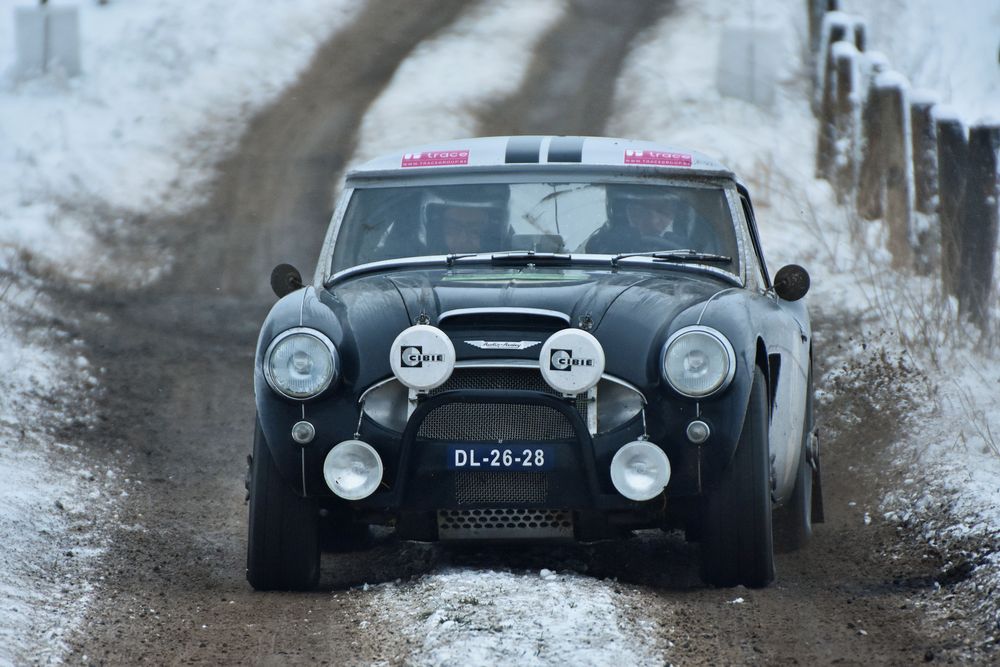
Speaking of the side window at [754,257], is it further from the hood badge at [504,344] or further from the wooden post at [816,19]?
the wooden post at [816,19]

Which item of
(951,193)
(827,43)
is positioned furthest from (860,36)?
(951,193)

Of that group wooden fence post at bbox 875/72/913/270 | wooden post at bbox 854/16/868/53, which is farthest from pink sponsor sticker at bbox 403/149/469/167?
wooden post at bbox 854/16/868/53

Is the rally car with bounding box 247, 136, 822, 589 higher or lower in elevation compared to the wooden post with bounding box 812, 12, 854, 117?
higher

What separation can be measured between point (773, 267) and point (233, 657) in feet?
28.3

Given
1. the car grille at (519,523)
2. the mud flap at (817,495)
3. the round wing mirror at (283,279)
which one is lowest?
the mud flap at (817,495)

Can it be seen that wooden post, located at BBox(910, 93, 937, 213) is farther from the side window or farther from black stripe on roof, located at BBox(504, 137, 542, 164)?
black stripe on roof, located at BBox(504, 137, 542, 164)

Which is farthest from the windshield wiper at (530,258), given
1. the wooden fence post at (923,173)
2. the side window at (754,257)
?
the wooden fence post at (923,173)

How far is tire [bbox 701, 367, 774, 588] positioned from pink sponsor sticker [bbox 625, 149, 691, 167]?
163 centimetres

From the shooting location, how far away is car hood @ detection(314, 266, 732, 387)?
18.0 ft

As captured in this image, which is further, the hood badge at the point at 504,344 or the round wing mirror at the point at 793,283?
the round wing mirror at the point at 793,283

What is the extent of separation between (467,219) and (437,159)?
427mm

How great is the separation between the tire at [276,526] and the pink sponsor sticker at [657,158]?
88.1 inches

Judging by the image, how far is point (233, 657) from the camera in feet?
16.0

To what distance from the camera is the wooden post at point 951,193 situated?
10164 mm
